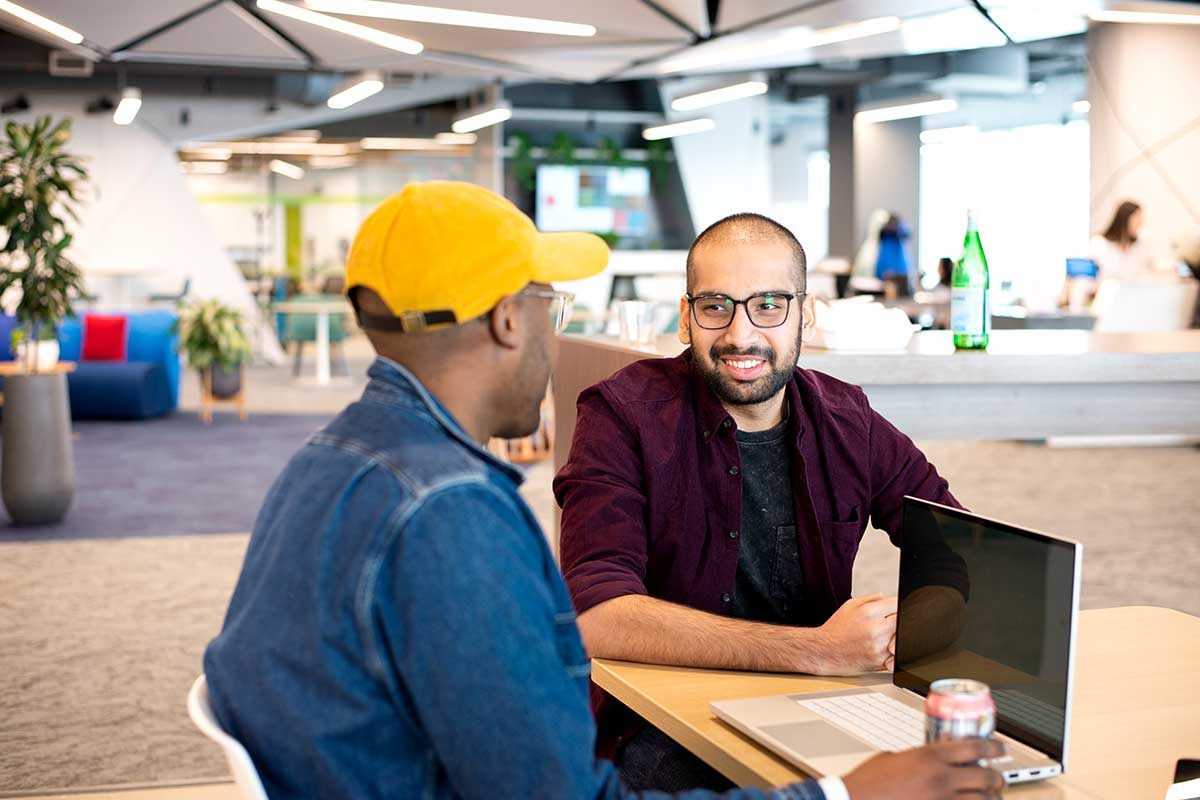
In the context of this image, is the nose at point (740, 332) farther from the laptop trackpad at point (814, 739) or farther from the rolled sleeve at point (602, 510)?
the laptop trackpad at point (814, 739)

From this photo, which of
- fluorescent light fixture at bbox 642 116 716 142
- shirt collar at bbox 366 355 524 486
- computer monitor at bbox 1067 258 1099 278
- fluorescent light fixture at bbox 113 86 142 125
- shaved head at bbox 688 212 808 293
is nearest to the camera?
shirt collar at bbox 366 355 524 486

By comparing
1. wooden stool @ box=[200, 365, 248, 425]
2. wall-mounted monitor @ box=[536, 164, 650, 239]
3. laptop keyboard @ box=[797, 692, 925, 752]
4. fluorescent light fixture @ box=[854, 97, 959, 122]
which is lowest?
wooden stool @ box=[200, 365, 248, 425]

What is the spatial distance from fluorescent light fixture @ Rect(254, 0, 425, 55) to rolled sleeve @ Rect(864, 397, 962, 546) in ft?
26.0

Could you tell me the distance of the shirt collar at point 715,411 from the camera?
2154 mm

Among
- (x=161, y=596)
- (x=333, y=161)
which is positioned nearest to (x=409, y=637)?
(x=161, y=596)

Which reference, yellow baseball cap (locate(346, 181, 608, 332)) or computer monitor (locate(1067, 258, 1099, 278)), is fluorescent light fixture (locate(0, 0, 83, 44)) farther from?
yellow baseball cap (locate(346, 181, 608, 332))

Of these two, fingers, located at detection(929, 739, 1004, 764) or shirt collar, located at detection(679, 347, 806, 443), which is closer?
fingers, located at detection(929, 739, 1004, 764)

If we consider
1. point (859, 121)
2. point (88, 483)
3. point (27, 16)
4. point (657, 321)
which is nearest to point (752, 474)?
point (657, 321)

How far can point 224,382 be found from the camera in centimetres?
1142

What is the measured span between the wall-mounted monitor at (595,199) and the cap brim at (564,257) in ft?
54.0

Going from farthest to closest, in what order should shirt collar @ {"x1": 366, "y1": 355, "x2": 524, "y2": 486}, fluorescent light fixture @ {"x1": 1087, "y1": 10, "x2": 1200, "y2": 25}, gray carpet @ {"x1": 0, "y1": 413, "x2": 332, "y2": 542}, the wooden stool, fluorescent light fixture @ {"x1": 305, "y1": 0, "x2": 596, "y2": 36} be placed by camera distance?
the wooden stool
fluorescent light fixture @ {"x1": 1087, "y1": 10, "x2": 1200, "y2": 25}
fluorescent light fixture @ {"x1": 305, "y1": 0, "x2": 596, "y2": 36}
gray carpet @ {"x1": 0, "y1": 413, "x2": 332, "y2": 542}
shirt collar @ {"x1": 366, "y1": 355, "x2": 524, "y2": 486}

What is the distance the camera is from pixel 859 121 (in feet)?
58.4

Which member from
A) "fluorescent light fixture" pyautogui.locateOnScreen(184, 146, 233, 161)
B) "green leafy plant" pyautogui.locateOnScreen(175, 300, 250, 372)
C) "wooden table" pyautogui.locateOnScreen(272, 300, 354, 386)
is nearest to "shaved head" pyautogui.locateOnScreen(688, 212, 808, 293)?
"green leafy plant" pyautogui.locateOnScreen(175, 300, 250, 372)

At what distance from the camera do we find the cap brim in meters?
1.31
